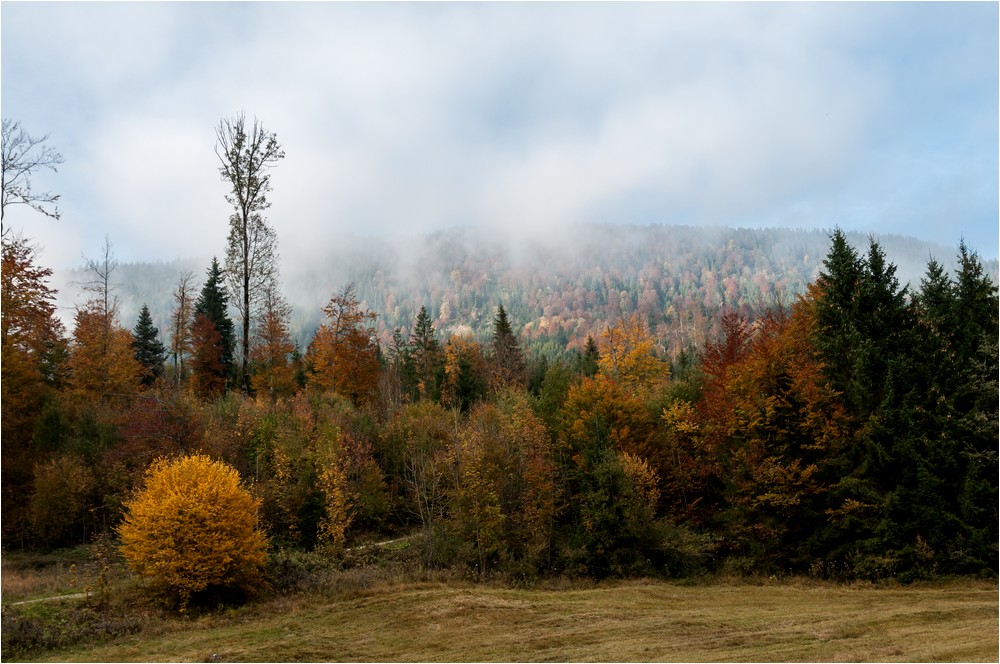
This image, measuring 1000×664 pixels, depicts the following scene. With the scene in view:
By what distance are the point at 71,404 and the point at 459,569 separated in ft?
77.0

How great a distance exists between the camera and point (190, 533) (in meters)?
21.8

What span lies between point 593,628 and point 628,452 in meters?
16.2

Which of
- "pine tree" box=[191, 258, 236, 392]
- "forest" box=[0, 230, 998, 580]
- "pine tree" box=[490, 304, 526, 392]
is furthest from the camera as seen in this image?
"pine tree" box=[490, 304, 526, 392]

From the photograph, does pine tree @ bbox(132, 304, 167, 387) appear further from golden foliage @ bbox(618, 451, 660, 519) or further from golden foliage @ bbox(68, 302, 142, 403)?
golden foliage @ bbox(618, 451, 660, 519)

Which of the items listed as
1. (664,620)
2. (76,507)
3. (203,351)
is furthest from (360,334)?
(664,620)

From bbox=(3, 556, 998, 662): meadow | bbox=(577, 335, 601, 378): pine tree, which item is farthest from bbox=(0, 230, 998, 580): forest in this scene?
bbox=(577, 335, 601, 378): pine tree

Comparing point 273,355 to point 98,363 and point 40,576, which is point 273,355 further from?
point 40,576

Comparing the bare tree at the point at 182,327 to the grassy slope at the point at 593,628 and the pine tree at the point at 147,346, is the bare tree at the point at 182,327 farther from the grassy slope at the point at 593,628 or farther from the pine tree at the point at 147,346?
the grassy slope at the point at 593,628

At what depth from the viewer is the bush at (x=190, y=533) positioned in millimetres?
21609

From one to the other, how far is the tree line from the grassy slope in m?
3.91

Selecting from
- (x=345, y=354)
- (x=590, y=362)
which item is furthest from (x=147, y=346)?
(x=590, y=362)

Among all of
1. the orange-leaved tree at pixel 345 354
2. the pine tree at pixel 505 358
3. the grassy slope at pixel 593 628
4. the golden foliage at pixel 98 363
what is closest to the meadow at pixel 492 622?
the grassy slope at pixel 593 628

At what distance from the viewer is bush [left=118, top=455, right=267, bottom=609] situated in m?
21.6

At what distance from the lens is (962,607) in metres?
20.8
